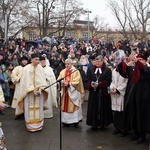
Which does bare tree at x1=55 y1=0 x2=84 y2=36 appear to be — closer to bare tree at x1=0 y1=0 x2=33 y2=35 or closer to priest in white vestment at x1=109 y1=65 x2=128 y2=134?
bare tree at x1=0 y1=0 x2=33 y2=35

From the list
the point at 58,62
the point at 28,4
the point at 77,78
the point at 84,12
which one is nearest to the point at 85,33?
the point at 84,12

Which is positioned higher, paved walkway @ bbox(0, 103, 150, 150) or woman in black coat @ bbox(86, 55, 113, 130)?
woman in black coat @ bbox(86, 55, 113, 130)

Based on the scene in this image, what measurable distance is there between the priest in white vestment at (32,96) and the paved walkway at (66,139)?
0.85ft

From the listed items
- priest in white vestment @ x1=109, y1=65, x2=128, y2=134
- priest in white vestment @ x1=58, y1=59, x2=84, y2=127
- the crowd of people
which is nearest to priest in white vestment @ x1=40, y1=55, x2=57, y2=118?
the crowd of people

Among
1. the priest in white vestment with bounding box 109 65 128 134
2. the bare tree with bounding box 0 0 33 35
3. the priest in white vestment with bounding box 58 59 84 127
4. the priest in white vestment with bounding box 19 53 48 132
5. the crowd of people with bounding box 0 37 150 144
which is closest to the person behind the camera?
the crowd of people with bounding box 0 37 150 144

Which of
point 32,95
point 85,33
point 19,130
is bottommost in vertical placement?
point 19,130

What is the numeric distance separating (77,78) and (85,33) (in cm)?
5354

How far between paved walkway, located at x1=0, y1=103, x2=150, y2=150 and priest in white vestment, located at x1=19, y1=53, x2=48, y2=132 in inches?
10.2

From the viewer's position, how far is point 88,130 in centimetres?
665

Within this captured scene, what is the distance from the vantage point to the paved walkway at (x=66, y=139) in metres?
5.50

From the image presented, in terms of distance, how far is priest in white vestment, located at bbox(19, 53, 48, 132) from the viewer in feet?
21.4

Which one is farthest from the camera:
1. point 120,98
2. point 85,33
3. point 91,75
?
A: point 85,33

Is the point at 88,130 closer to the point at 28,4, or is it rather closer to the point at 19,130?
the point at 19,130

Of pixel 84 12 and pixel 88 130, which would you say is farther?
pixel 84 12
